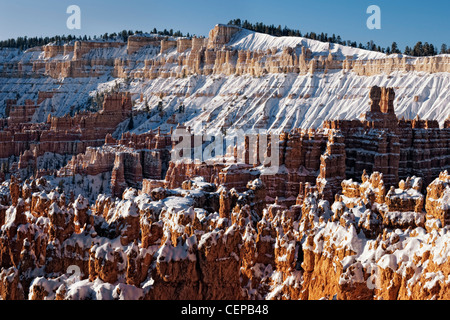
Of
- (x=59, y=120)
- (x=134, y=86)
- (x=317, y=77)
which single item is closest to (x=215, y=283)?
(x=59, y=120)

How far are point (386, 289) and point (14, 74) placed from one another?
131057mm

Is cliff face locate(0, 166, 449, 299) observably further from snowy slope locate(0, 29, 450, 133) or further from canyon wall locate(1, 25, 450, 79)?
canyon wall locate(1, 25, 450, 79)

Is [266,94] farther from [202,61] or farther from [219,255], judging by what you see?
[219,255]

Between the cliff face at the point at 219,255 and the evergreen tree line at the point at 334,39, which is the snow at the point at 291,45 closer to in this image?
the evergreen tree line at the point at 334,39

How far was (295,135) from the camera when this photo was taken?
110ft

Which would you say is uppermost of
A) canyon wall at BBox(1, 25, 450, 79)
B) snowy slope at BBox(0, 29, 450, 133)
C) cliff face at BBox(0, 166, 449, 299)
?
canyon wall at BBox(1, 25, 450, 79)

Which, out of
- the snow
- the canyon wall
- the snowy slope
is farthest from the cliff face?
the snow

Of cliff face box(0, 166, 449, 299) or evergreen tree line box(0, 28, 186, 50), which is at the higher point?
evergreen tree line box(0, 28, 186, 50)

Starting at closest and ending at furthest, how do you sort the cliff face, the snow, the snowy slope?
the cliff face < the snowy slope < the snow

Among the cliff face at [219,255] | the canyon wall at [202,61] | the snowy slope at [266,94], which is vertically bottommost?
the cliff face at [219,255]

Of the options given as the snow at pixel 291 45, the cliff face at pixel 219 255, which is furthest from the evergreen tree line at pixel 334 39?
the cliff face at pixel 219 255

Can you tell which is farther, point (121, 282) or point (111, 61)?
point (111, 61)

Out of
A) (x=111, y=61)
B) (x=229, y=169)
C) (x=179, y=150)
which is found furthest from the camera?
(x=111, y=61)
